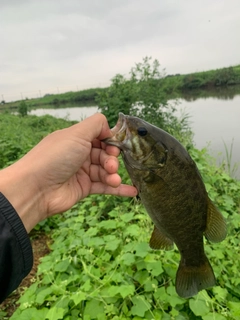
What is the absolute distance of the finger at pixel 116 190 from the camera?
90.8 inches

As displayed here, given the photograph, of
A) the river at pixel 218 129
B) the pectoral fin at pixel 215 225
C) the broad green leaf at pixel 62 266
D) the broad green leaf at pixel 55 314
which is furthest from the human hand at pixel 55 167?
the river at pixel 218 129

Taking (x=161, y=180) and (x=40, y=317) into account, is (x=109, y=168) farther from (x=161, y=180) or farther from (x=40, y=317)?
(x=40, y=317)

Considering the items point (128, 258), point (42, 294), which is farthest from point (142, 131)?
point (42, 294)

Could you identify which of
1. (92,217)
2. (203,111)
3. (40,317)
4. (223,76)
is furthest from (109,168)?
(223,76)

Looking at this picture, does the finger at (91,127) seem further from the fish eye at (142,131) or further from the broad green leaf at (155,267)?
the broad green leaf at (155,267)

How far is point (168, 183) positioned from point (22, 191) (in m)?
0.86

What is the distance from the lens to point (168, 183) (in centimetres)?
180

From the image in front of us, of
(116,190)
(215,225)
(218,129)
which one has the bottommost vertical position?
(218,129)

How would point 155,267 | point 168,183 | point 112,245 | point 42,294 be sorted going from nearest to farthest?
point 168,183
point 155,267
point 42,294
point 112,245

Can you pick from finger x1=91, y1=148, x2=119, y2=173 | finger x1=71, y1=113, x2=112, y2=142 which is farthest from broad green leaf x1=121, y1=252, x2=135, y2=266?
finger x1=71, y1=113, x2=112, y2=142

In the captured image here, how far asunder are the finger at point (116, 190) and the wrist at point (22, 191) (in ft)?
1.77

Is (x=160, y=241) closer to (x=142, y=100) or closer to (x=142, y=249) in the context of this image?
(x=142, y=249)

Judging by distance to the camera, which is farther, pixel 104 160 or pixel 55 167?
pixel 104 160

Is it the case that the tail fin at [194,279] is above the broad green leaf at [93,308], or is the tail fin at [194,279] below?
above
